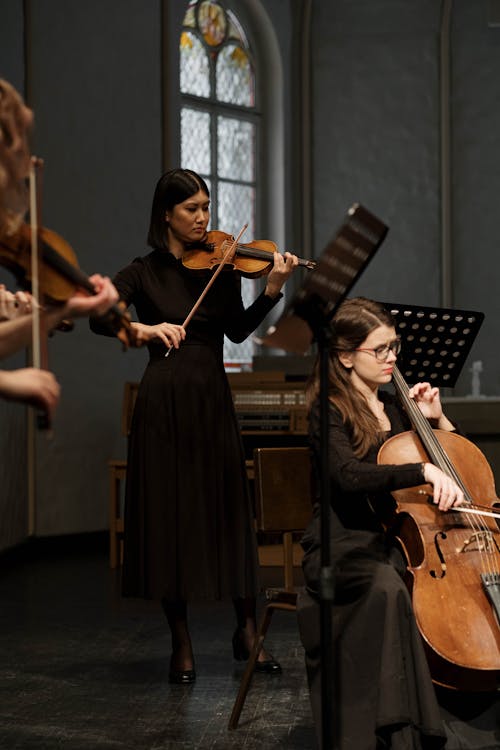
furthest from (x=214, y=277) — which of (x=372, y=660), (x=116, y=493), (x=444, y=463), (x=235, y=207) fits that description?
(x=235, y=207)

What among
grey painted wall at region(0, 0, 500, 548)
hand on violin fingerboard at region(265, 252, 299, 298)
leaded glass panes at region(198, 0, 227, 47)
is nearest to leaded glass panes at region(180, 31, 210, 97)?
leaded glass panes at region(198, 0, 227, 47)

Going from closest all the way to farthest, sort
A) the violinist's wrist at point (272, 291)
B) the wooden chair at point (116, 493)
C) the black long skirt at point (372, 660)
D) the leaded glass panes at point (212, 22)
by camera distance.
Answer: the black long skirt at point (372, 660)
the violinist's wrist at point (272, 291)
the wooden chair at point (116, 493)
the leaded glass panes at point (212, 22)

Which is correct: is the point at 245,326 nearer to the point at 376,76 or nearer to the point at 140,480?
the point at 140,480

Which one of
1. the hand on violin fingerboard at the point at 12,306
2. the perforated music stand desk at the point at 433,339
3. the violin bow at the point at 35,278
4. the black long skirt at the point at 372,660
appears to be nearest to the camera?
the violin bow at the point at 35,278

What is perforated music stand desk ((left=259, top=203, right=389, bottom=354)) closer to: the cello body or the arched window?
the cello body

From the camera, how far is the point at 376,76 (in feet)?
31.2

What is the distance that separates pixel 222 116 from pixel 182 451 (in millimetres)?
5747

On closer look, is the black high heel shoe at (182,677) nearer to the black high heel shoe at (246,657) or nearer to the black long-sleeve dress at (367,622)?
the black high heel shoe at (246,657)

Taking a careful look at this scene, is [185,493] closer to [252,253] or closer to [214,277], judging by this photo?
[214,277]

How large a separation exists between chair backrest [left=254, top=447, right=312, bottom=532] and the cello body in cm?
40

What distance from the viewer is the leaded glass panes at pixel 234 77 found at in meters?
9.21

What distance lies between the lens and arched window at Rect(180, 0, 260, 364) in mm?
8961

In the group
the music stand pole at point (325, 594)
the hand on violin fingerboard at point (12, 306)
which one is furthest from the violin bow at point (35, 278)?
the music stand pole at point (325, 594)

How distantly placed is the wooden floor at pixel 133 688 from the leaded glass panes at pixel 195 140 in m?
4.22
